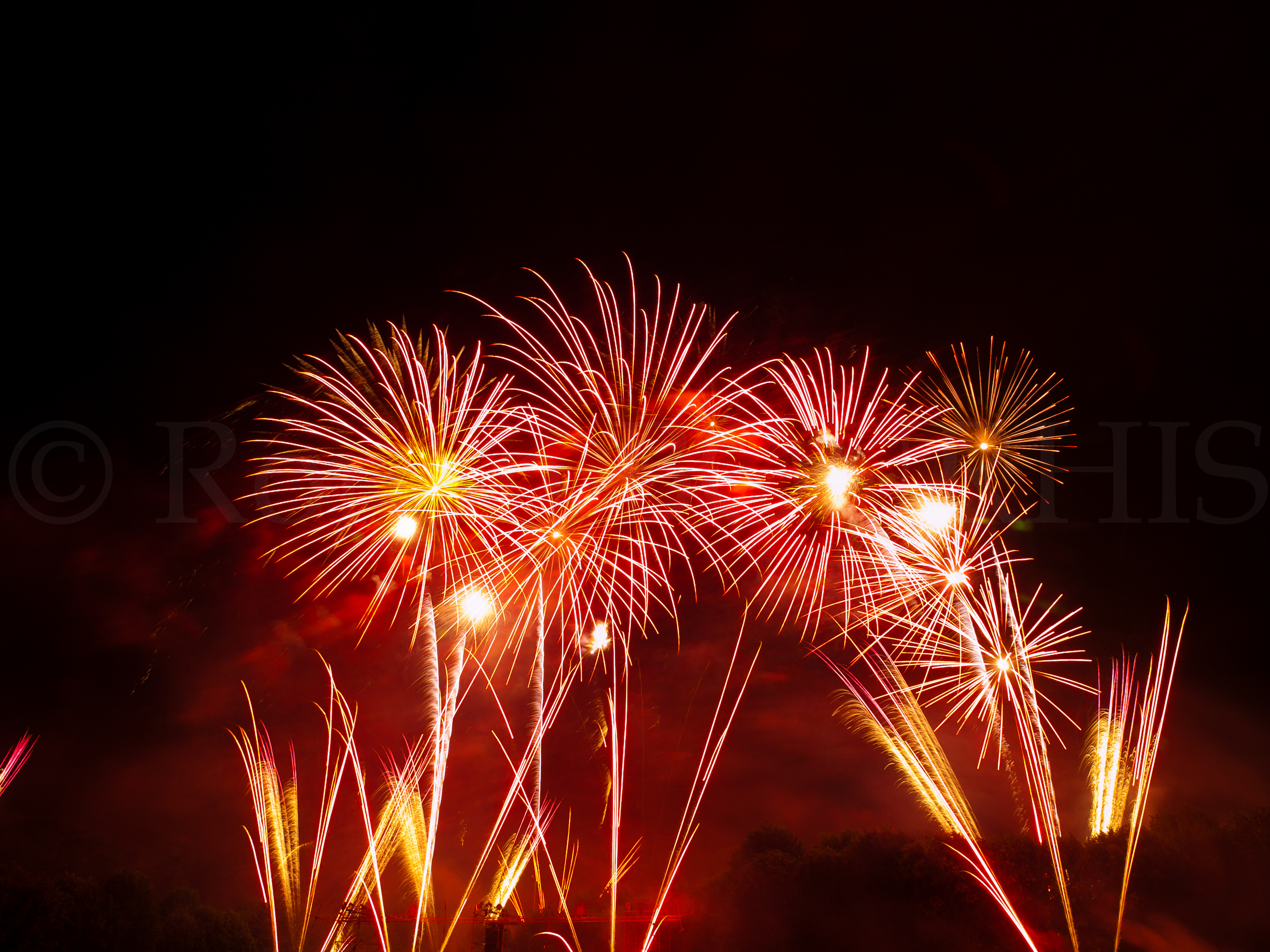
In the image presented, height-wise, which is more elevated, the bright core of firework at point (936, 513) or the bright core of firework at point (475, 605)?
the bright core of firework at point (936, 513)

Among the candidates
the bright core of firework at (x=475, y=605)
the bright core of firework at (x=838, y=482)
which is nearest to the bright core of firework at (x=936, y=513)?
the bright core of firework at (x=838, y=482)

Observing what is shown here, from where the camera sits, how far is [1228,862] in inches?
981

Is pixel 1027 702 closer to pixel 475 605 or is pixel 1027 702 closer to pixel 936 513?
pixel 936 513

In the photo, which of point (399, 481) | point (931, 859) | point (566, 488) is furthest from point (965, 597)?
point (931, 859)

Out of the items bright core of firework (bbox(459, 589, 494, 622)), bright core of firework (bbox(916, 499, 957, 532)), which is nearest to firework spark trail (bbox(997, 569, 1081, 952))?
bright core of firework (bbox(916, 499, 957, 532))

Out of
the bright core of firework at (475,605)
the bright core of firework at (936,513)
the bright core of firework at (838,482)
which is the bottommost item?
the bright core of firework at (475,605)

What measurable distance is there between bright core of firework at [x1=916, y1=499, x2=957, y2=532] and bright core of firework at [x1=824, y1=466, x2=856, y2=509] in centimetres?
208

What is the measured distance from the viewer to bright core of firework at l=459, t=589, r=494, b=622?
13.4 metres

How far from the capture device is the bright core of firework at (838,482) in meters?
13.7

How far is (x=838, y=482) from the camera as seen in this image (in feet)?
45.4

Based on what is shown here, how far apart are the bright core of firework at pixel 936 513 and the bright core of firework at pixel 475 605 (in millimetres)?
9348

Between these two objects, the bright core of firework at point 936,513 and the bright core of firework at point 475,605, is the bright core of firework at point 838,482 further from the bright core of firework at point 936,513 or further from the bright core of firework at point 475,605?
the bright core of firework at point 475,605

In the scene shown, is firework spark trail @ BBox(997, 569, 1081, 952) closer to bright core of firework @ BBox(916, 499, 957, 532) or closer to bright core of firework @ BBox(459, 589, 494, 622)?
bright core of firework @ BBox(916, 499, 957, 532)

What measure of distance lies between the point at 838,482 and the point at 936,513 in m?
2.96
